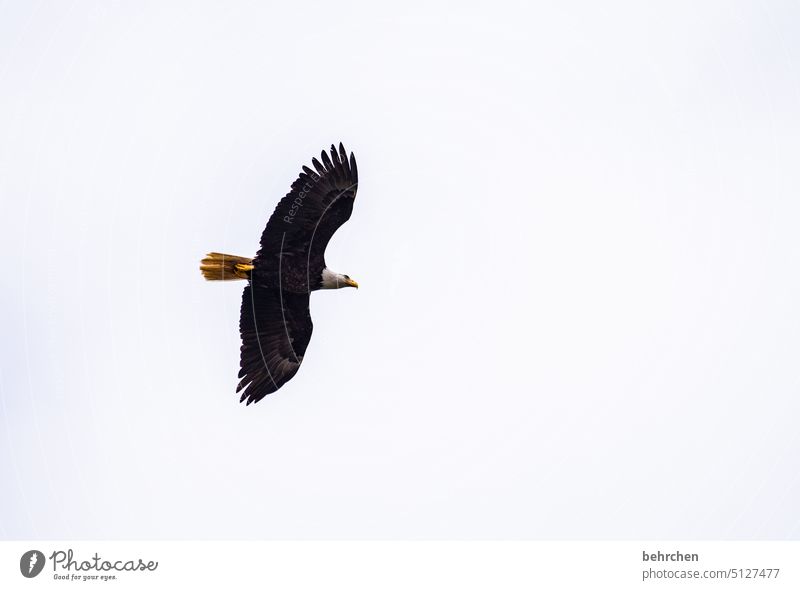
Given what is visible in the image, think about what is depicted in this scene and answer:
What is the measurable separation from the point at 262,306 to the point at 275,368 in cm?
122

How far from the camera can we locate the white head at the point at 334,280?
2456 cm

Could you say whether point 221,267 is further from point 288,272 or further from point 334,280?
point 334,280

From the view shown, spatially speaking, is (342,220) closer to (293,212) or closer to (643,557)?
(293,212)

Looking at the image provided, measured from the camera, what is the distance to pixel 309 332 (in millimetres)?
25641

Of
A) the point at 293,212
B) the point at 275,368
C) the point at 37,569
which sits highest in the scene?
the point at 293,212

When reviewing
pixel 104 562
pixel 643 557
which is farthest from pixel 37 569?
pixel 643 557

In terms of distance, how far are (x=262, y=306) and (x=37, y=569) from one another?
18.8ft

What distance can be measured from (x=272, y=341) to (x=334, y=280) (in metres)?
1.70

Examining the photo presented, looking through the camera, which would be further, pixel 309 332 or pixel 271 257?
pixel 309 332

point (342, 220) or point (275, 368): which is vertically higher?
point (342, 220)

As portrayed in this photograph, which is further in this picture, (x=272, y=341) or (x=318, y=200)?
(x=272, y=341)

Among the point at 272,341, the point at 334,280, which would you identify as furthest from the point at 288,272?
the point at 272,341

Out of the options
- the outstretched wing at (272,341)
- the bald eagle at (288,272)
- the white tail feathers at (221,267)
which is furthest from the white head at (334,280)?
the white tail feathers at (221,267)

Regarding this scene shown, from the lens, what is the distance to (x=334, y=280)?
24641mm
